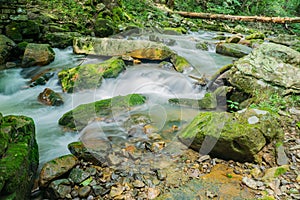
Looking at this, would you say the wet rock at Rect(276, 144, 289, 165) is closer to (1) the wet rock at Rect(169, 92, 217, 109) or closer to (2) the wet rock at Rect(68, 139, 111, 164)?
(1) the wet rock at Rect(169, 92, 217, 109)

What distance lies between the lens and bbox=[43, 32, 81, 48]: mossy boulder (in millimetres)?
7887

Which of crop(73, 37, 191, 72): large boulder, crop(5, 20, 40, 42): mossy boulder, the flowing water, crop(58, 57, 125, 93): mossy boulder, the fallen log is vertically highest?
the fallen log

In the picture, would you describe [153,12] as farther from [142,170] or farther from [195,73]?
[142,170]

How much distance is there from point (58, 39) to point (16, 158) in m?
6.63

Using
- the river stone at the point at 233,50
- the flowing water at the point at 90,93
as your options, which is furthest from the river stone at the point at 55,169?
the river stone at the point at 233,50

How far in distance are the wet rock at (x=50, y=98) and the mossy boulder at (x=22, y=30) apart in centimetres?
285

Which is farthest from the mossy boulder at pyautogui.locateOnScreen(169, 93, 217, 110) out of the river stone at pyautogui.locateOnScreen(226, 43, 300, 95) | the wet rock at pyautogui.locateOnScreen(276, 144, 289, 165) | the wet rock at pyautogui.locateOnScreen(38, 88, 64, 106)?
the wet rock at pyautogui.locateOnScreen(38, 88, 64, 106)

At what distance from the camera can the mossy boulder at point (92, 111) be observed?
4150 mm

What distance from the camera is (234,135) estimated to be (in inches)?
114

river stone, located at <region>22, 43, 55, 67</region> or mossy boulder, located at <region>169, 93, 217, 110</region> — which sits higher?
river stone, located at <region>22, 43, 55, 67</region>

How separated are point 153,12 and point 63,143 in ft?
40.6

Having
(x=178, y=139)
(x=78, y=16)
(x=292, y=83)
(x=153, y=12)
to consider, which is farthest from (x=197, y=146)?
(x=153, y=12)

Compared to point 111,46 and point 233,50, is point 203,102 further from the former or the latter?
point 233,50

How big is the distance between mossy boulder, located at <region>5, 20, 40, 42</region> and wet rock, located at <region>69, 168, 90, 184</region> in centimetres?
604
